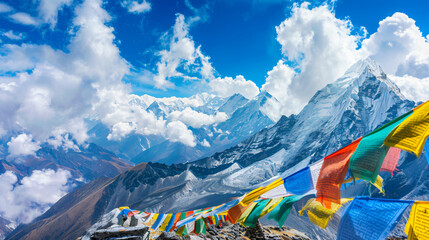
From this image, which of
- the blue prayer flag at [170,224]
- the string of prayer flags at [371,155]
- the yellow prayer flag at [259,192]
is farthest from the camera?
the blue prayer flag at [170,224]

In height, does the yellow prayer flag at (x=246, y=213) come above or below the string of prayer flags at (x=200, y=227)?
above

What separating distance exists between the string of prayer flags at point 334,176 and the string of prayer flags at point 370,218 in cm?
49

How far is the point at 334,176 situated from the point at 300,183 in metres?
Answer: 2.01

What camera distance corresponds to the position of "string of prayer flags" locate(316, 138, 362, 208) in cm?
568

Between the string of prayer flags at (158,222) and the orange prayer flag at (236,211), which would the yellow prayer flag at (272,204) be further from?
the string of prayer flags at (158,222)

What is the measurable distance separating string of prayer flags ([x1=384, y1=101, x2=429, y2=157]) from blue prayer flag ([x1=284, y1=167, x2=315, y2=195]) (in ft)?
10.4

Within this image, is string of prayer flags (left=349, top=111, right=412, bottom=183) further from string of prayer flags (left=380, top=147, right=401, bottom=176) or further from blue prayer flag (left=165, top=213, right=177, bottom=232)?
blue prayer flag (left=165, top=213, right=177, bottom=232)

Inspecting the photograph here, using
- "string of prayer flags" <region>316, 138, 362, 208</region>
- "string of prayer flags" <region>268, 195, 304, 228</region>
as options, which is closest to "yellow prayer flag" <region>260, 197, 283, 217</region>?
"string of prayer flags" <region>268, 195, 304, 228</region>

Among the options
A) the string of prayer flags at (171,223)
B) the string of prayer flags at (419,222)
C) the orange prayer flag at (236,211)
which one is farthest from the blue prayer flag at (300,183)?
the string of prayer flags at (171,223)

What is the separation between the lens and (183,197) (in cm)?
19375

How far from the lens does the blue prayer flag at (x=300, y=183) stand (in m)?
7.36

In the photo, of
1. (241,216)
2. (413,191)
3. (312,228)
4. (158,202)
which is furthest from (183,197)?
(241,216)

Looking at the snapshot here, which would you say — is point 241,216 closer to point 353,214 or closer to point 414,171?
point 353,214

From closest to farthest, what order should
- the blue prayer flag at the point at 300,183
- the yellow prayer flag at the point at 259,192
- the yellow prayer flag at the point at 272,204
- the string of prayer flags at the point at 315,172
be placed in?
the string of prayer flags at the point at 315,172, the blue prayer flag at the point at 300,183, the yellow prayer flag at the point at 272,204, the yellow prayer flag at the point at 259,192
